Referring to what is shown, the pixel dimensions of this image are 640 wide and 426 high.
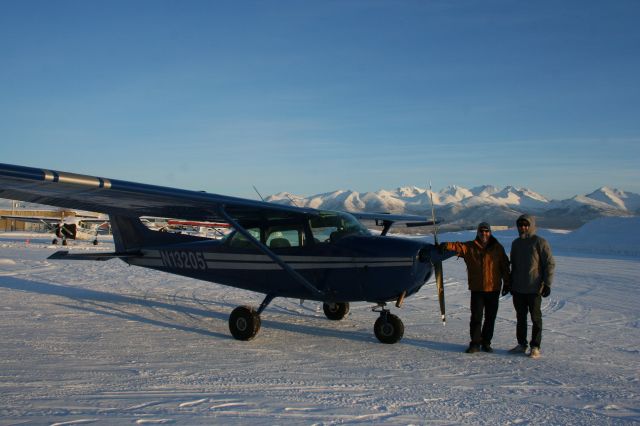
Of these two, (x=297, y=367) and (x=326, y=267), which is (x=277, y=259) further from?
(x=297, y=367)

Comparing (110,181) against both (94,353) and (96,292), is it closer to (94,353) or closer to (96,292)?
(94,353)

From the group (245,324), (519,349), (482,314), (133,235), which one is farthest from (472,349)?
(133,235)

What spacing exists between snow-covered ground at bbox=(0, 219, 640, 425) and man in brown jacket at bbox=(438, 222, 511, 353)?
0.32m

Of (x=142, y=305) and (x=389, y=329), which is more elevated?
(x=389, y=329)

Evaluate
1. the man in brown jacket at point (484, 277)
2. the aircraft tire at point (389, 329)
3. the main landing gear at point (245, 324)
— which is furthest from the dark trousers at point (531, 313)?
the main landing gear at point (245, 324)

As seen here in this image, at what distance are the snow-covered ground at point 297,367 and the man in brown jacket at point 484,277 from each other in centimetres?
32

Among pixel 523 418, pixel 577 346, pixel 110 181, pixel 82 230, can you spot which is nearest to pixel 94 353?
pixel 110 181

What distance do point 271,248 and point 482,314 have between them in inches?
135

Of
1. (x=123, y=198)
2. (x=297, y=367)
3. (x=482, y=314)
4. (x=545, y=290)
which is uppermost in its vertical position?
(x=123, y=198)

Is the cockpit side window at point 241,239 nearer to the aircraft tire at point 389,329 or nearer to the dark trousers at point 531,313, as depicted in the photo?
the aircraft tire at point 389,329

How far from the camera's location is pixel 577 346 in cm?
783

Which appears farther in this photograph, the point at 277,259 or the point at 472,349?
the point at 277,259

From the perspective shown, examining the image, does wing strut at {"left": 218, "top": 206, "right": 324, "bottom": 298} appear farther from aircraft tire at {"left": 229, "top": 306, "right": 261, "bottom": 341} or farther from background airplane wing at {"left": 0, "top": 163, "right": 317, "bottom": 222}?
aircraft tire at {"left": 229, "top": 306, "right": 261, "bottom": 341}

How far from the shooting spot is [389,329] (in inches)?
320
